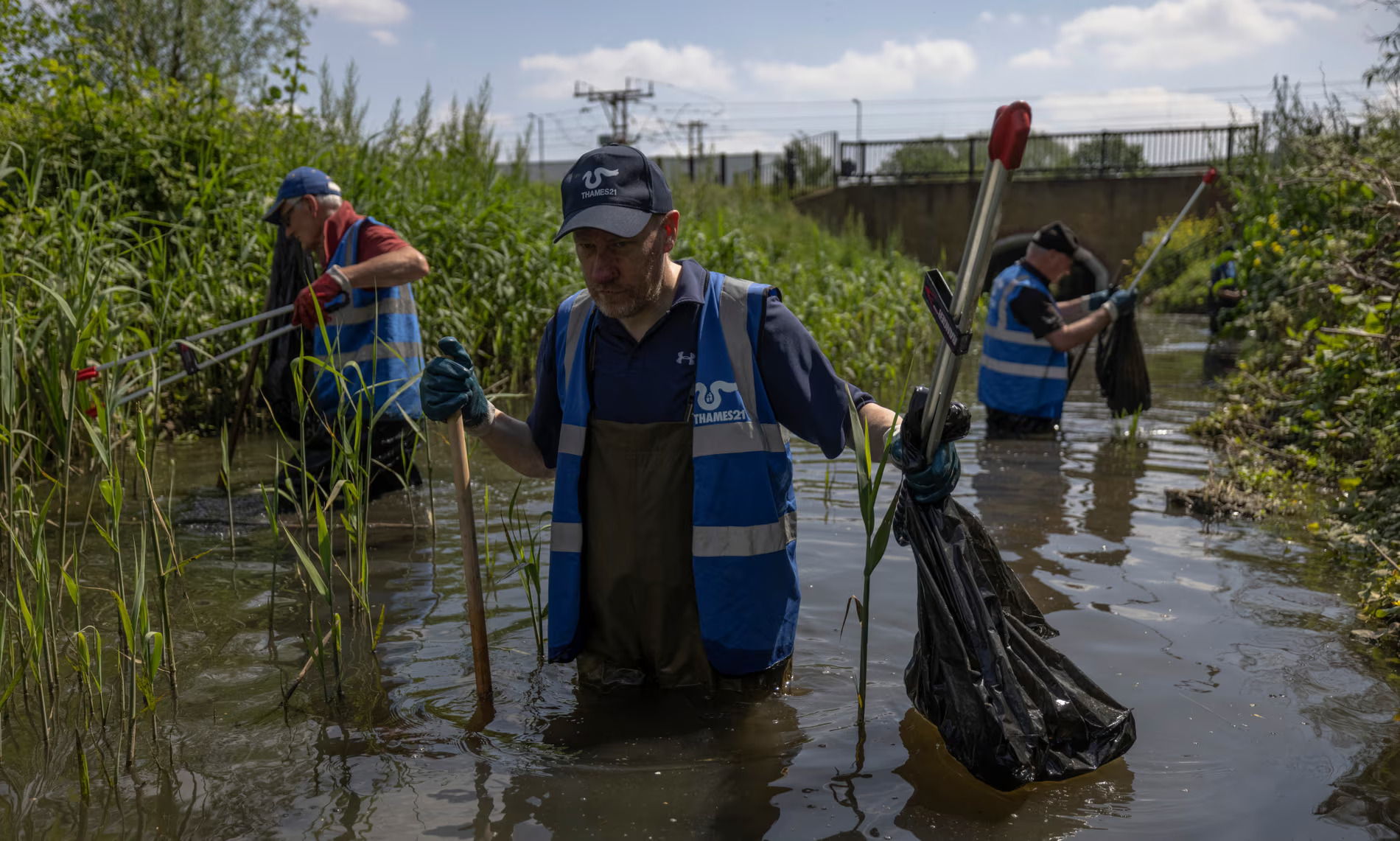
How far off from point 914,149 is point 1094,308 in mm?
23253

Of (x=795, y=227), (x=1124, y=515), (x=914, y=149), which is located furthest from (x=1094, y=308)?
(x=914, y=149)

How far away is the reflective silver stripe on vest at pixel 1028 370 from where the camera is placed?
7316 millimetres

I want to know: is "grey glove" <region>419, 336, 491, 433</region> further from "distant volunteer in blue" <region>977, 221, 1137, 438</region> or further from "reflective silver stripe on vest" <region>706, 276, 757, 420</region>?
"distant volunteer in blue" <region>977, 221, 1137, 438</region>

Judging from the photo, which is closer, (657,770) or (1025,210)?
(657,770)

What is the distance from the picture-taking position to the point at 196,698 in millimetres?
3416

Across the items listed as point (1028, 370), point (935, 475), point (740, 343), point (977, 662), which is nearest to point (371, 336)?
point (740, 343)

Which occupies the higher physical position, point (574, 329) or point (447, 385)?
point (574, 329)

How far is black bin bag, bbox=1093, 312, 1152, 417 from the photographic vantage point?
7.86 metres

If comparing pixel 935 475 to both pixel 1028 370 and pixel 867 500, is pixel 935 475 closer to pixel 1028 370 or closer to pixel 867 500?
pixel 867 500

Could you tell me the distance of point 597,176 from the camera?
2.85 m

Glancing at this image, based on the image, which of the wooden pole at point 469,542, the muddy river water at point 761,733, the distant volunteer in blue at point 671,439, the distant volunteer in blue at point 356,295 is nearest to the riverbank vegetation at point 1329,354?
the muddy river water at point 761,733

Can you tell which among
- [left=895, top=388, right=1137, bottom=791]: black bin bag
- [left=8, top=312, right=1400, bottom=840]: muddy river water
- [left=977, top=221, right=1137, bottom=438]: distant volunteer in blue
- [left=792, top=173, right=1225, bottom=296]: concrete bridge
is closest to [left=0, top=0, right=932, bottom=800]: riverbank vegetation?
[left=8, top=312, right=1400, bottom=840]: muddy river water

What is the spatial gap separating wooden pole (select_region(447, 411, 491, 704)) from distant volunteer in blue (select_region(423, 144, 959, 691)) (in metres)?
0.08

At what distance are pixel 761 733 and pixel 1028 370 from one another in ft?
15.7
